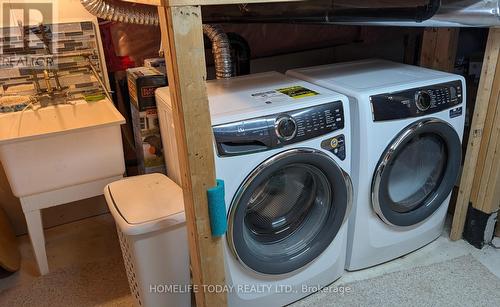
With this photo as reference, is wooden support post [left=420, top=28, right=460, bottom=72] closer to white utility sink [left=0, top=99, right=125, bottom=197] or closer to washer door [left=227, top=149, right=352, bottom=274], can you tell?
washer door [left=227, top=149, right=352, bottom=274]

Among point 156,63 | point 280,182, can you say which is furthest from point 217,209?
point 156,63

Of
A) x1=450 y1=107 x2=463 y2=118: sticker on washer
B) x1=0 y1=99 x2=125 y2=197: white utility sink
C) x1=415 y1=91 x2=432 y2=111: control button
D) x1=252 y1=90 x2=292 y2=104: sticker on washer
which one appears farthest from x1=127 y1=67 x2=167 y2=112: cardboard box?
x1=450 y1=107 x2=463 y2=118: sticker on washer

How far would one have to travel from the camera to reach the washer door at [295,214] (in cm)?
151

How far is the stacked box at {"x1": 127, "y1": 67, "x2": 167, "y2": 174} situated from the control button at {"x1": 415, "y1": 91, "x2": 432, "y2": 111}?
1.11 meters

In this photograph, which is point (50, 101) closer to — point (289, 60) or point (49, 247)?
point (49, 247)

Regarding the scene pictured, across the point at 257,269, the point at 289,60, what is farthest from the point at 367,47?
the point at 257,269

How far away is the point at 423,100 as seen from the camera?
1664mm

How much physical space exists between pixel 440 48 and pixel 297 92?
3.06 feet

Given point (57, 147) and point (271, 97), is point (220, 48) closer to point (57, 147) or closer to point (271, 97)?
point (271, 97)

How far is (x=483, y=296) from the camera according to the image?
1.72 meters

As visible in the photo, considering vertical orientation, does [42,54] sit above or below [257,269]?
above

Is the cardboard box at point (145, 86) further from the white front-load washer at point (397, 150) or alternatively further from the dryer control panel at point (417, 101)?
the dryer control panel at point (417, 101)

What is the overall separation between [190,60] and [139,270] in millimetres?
842

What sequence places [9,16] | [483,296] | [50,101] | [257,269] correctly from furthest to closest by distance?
[50,101]
[9,16]
[483,296]
[257,269]
